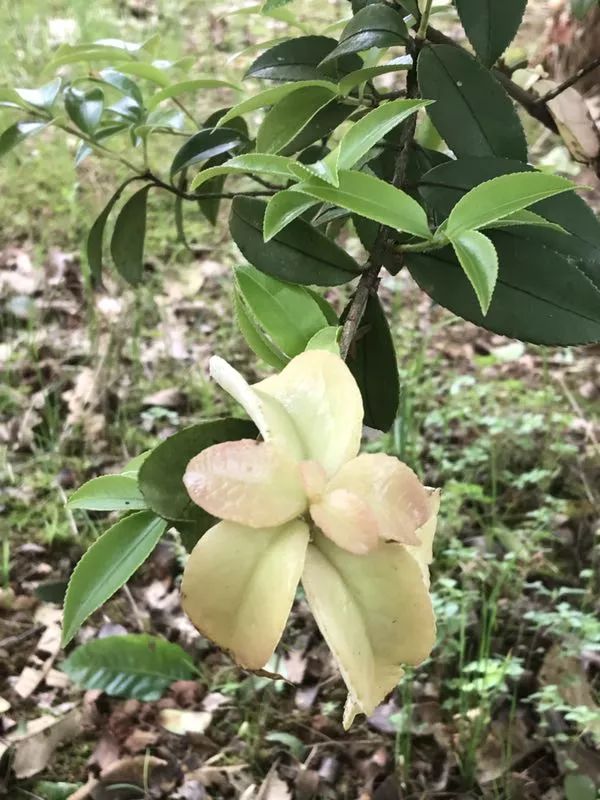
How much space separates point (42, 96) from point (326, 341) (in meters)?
0.62

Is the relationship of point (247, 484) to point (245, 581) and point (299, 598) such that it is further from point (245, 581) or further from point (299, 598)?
point (299, 598)

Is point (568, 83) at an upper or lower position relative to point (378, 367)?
upper

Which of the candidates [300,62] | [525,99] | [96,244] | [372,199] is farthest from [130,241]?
[372,199]

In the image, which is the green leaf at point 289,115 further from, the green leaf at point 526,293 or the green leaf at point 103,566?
the green leaf at point 103,566

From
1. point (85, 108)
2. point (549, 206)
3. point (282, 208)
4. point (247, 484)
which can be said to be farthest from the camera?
point (85, 108)

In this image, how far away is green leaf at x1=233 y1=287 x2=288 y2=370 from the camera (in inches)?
19.1

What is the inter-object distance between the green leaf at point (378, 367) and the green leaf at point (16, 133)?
46 cm

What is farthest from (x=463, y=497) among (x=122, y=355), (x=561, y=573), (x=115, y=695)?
(x=122, y=355)

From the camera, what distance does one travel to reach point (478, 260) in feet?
1.34

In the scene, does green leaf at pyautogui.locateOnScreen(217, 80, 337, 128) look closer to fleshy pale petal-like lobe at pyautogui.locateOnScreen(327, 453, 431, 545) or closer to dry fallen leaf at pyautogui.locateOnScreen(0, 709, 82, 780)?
fleshy pale petal-like lobe at pyautogui.locateOnScreen(327, 453, 431, 545)

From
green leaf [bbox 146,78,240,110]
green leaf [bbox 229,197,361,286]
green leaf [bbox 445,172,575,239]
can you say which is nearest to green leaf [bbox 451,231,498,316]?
green leaf [bbox 445,172,575,239]

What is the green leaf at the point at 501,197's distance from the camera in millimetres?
407

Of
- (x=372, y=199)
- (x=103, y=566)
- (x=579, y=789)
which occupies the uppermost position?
(x=372, y=199)

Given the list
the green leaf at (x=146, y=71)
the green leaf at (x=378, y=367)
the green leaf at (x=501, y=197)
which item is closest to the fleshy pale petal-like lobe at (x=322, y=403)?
the green leaf at (x=501, y=197)
